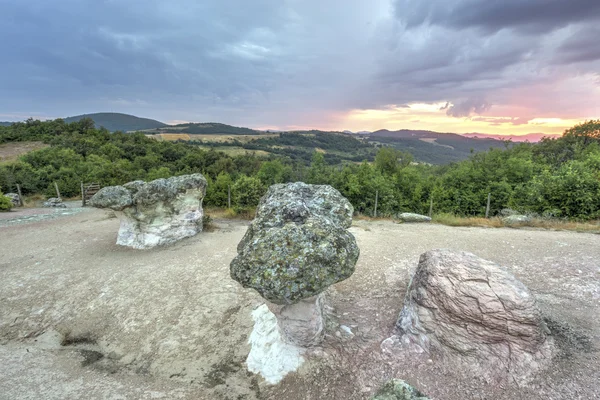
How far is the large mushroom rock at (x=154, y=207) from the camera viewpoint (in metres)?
9.55

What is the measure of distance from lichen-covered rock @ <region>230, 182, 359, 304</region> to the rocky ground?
4.84 ft

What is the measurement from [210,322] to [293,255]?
3.11 m

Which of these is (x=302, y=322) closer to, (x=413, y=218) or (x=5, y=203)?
(x=413, y=218)

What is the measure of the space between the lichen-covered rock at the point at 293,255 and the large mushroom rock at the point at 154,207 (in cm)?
679

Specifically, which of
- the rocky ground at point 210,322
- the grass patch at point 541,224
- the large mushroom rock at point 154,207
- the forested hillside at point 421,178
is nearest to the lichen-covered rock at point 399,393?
the rocky ground at point 210,322

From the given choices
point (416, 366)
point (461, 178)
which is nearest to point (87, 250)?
point (416, 366)

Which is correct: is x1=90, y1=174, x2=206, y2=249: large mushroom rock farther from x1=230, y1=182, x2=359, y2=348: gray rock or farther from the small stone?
the small stone

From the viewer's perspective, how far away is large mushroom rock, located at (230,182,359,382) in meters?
3.87

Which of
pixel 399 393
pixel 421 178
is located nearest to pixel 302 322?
pixel 399 393

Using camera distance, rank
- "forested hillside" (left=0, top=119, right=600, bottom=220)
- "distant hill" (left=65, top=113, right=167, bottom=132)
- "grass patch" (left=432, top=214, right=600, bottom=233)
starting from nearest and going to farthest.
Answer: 1. "grass patch" (left=432, top=214, right=600, bottom=233)
2. "forested hillside" (left=0, top=119, right=600, bottom=220)
3. "distant hill" (left=65, top=113, right=167, bottom=132)

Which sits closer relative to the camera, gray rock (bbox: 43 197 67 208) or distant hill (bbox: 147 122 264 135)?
gray rock (bbox: 43 197 67 208)

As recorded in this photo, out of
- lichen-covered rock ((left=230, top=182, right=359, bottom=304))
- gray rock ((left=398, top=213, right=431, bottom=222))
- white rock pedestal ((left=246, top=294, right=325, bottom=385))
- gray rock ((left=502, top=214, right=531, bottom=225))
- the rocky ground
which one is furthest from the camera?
gray rock ((left=398, top=213, right=431, bottom=222))

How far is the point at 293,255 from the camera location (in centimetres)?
395

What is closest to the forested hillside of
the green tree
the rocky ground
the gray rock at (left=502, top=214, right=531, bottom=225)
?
the green tree
